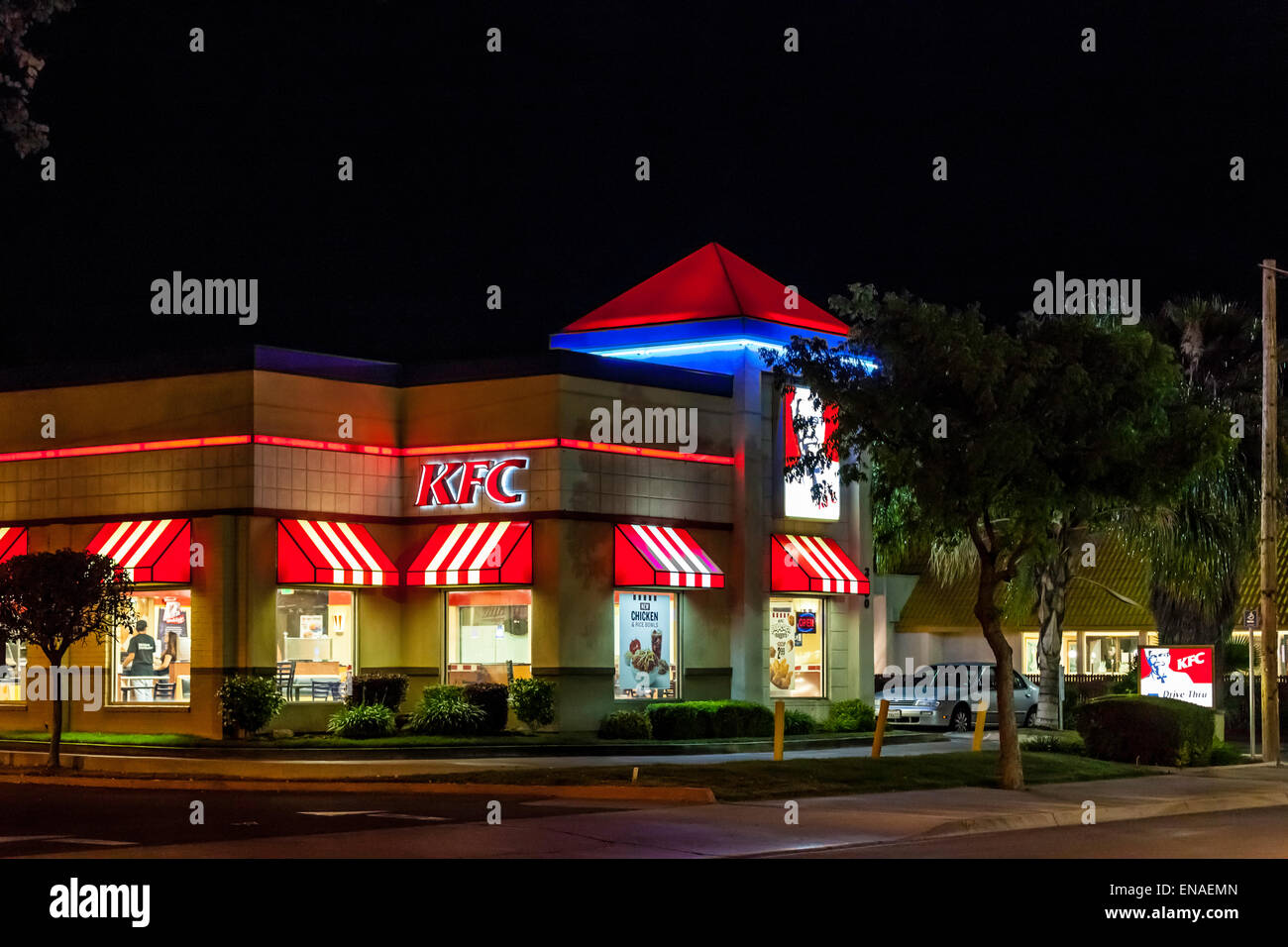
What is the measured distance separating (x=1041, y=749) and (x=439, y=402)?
13.0m

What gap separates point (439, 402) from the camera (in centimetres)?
3497

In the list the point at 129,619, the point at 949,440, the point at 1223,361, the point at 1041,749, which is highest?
the point at 1223,361

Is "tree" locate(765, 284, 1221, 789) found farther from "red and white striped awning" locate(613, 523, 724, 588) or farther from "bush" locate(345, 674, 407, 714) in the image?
"bush" locate(345, 674, 407, 714)

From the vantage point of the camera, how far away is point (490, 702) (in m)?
33.0

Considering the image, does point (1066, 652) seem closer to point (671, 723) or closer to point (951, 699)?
point (951, 699)

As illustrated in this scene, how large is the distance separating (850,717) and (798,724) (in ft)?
7.05

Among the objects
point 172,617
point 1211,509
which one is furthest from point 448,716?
point 1211,509

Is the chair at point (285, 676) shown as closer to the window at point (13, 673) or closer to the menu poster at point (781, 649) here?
the window at point (13, 673)

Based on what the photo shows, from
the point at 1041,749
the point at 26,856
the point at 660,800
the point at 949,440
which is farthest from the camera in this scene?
the point at 1041,749

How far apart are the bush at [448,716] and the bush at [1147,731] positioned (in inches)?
423

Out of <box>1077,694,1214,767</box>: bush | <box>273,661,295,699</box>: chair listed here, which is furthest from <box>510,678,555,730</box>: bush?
<box>1077,694,1214,767</box>: bush

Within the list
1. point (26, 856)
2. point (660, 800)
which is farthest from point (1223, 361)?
point (26, 856)

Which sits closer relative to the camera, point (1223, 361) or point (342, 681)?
point (342, 681)

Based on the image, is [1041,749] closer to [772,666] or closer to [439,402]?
[772,666]
